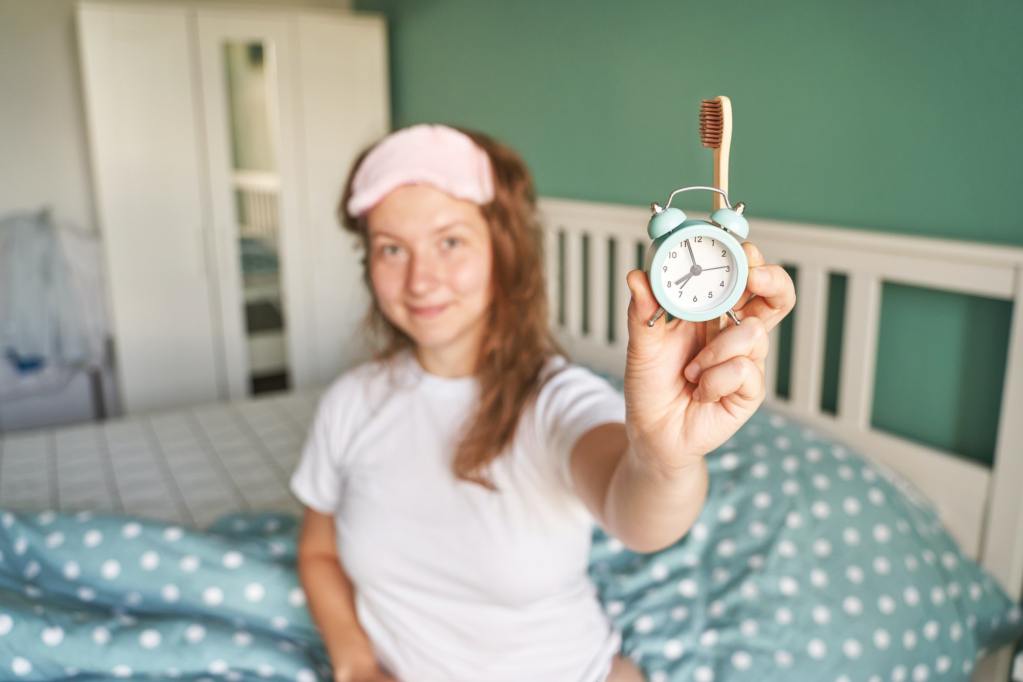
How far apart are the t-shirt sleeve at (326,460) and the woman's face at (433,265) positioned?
168 mm

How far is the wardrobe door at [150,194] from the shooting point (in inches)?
113

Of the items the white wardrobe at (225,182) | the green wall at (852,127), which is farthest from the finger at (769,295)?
the white wardrobe at (225,182)

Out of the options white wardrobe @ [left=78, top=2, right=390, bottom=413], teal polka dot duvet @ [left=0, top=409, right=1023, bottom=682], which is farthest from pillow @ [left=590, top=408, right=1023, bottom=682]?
white wardrobe @ [left=78, top=2, right=390, bottom=413]

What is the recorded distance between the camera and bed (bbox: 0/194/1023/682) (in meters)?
1.10

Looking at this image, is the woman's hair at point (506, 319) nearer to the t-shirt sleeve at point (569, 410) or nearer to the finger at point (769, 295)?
the t-shirt sleeve at point (569, 410)

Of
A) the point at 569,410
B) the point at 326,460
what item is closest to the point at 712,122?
the point at 569,410

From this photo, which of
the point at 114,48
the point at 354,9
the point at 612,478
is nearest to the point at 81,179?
the point at 114,48

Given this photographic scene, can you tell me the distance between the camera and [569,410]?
0.89 meters

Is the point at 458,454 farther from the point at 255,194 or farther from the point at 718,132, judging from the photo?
the point at 255,194

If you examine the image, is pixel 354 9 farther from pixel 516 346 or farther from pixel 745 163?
pixel 516 346

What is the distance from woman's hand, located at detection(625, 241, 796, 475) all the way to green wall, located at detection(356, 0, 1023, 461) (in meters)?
0.77

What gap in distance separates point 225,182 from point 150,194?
263 mm

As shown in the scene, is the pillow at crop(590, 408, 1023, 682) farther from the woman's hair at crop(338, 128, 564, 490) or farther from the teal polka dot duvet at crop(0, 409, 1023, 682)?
the woman's hair at crop(338, 128, 564, 490)

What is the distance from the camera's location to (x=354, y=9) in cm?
371
